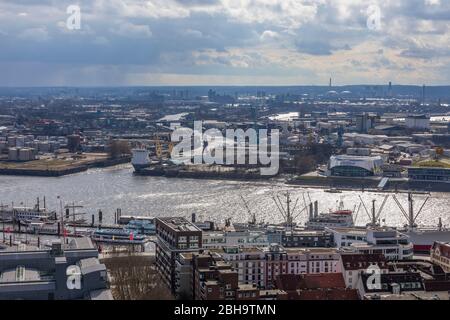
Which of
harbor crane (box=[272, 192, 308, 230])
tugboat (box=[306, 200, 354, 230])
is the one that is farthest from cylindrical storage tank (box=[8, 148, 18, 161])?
tugboat (box=[306, 200, 354, 230])

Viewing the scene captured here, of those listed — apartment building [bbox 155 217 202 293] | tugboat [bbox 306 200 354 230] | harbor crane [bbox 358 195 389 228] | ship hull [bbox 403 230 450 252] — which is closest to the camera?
apartment building [bbox 155 217 202 293]

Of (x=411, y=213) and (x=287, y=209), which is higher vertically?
(x=411, y=213)

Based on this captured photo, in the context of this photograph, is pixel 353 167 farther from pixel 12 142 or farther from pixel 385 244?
pixel 12 142

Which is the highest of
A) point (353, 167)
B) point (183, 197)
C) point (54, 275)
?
point (54, 275)

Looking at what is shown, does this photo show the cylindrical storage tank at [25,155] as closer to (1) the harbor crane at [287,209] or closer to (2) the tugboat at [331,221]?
(1) the harbor crane at [287,209]

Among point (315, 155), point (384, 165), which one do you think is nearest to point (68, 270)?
point (384, 165)

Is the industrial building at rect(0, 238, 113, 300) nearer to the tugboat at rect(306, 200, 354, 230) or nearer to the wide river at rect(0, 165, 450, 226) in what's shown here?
the tugboat at rect(306, 200, 354, 230)

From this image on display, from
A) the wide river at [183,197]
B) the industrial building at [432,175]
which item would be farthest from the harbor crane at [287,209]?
the industrial building at [432,175]

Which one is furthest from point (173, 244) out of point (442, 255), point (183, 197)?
point (183, 197)
